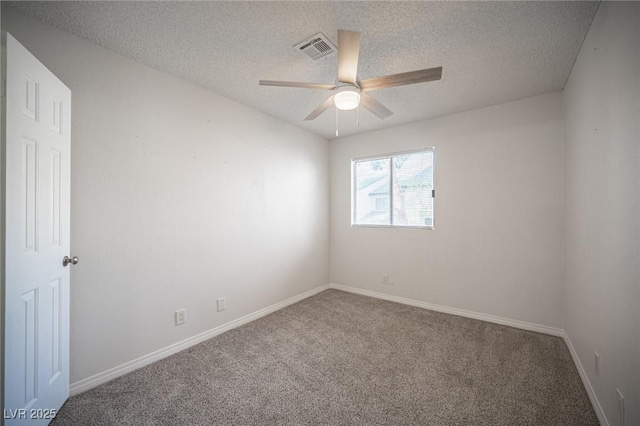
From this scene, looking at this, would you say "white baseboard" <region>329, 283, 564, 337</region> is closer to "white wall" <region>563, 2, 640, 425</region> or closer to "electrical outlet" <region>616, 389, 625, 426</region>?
"white wall" <region>563, 2, 640, 425</region>

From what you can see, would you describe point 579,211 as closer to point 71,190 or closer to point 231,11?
point 231,11

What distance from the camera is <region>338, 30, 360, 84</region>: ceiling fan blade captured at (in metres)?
1.41

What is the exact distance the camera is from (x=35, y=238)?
4.73 feet

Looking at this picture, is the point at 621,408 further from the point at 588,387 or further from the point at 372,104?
the point at 372,104

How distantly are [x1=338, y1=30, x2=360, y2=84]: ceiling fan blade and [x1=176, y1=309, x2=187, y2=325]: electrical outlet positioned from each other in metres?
2.41

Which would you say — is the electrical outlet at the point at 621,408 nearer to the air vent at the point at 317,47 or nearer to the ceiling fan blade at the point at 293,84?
the ceiling fan blade at the point at 293,84

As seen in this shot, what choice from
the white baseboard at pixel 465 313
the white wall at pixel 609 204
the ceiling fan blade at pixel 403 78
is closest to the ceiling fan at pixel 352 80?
the ceiling fan blade at pixel 403 78

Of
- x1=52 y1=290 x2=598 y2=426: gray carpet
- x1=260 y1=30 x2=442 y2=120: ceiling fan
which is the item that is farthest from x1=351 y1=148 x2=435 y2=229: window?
x1=260 y1=30 x2=442 y2=120: ceiling fan

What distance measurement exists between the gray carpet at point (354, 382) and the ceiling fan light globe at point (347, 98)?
2.07m

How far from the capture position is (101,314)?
1.94m

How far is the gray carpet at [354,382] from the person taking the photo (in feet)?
5.28

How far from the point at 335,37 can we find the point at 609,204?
195 cm

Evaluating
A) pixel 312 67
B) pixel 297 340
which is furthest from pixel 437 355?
pixel 312 67

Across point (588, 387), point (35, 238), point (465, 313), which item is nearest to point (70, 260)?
point (35, 238)
